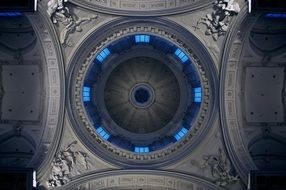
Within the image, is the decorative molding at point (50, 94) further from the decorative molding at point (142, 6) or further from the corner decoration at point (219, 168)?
the corner decoration at point (219, 168)

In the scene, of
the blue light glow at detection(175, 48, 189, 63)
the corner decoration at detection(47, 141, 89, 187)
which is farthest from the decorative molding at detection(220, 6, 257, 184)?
the corner decoration at detection(47, 141, 89, 187)

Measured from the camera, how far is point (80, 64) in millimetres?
26328

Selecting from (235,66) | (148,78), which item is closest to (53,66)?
(148,78)

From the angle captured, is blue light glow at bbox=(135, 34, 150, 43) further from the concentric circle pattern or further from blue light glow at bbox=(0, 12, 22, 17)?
blue light glow at bbox=(0, 12, 22, 17)

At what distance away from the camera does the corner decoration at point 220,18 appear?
24.4 metres

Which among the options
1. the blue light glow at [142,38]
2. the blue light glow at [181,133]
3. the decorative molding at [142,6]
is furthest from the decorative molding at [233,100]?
the blue light glow at [142,38]

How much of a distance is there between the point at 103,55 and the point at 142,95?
178 inches

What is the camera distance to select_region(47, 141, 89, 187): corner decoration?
2569cm

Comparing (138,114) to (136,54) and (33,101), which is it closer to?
(136,54)

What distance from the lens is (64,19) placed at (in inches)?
989

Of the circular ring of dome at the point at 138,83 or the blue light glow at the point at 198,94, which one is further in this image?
the circular ring of dome at the point at 138,83

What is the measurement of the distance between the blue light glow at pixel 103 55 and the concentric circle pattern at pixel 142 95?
6.11 ft

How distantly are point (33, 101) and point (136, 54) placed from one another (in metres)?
7.79

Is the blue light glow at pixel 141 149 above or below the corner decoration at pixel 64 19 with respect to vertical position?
below
